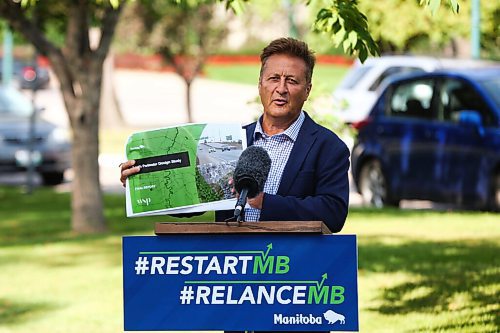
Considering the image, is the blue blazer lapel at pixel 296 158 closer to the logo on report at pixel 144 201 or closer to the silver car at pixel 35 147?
the logo on report at pixel 144 201

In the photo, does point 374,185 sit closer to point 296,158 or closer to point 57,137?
point 57,137

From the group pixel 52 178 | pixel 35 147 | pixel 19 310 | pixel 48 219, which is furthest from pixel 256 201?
pixel 52 178

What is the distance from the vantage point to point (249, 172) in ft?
14.8

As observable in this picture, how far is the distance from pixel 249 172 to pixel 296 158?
47 centimetres

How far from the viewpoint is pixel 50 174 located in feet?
80.3

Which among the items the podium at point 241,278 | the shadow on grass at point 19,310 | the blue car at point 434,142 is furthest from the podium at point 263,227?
the blue car at point 434,142

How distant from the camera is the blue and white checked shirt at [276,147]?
196 inches

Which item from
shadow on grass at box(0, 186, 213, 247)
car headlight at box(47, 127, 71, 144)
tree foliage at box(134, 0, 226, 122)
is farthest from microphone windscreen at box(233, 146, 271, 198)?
tree foliage at box(134, 0, 226, 122)

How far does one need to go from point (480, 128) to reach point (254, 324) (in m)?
11.7

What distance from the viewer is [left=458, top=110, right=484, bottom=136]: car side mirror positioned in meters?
15.9

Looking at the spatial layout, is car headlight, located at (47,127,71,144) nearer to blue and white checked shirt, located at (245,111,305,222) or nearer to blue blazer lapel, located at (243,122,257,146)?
blue blazer lapel, located at (243,122,257,146)

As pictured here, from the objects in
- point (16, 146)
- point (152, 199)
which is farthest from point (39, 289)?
point (16, 146)

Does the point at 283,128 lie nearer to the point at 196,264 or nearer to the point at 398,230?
the point at 196,264

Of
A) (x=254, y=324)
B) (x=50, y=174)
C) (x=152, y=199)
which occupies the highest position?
(x=152, y=199)
